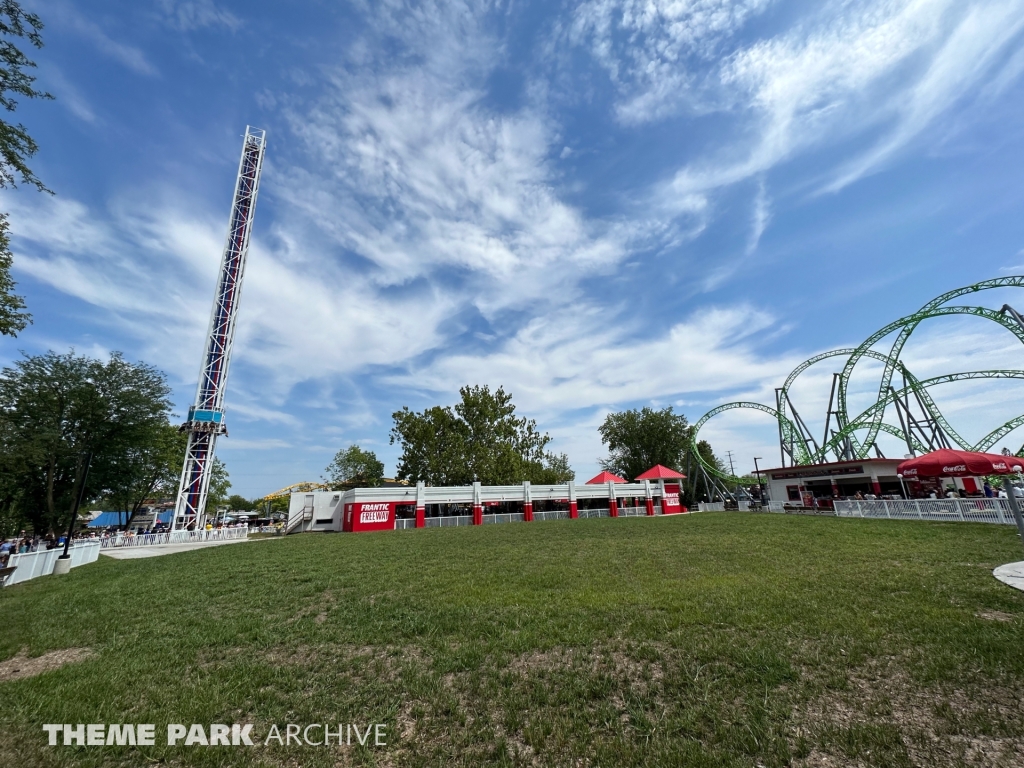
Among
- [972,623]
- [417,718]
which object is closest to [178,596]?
[417,718]

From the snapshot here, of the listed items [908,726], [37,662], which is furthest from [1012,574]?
[37,662]

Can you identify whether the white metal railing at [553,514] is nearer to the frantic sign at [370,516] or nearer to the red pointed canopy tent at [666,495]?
the red pointed canopy tent at [666,495]

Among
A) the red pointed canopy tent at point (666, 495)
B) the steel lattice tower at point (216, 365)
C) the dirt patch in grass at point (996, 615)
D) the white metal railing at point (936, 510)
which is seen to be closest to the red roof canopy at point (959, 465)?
the white metal railing at point (936, 510)

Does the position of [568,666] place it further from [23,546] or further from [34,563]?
[23,546]

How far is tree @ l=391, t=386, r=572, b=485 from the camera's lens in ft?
157

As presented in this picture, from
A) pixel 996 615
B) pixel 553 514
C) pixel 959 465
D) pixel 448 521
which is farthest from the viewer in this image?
pixel 553 514

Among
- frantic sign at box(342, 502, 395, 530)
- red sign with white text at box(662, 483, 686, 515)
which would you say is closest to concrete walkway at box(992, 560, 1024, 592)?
frantic sign at box(342, 502, 395, 530)

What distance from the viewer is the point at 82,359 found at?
111 ft

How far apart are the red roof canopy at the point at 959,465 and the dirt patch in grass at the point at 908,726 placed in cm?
1728

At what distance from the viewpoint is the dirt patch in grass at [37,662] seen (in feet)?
19.3

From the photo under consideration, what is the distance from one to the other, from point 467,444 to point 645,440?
114 feet

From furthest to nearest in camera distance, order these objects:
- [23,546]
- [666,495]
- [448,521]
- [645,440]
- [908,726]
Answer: [645,440] → [666,495] → [448,521] → [23,546] → [908,726]

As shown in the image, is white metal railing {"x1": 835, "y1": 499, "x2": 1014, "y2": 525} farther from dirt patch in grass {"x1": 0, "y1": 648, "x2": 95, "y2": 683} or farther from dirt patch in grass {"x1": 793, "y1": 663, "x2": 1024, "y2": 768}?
dirt patch in grass {"x1": 0, "y1": 648, "x2": 95, "y2": 683}

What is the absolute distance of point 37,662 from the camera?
631cm
